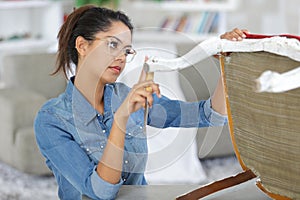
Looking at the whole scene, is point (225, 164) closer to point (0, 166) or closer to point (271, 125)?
point (0, 166)

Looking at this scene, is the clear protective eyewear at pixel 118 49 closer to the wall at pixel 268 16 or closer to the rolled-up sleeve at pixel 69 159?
the rolled-up sleeve at pixel 69 159

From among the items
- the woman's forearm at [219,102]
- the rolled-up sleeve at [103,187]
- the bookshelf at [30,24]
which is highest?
the woman's forearm at [219,102]

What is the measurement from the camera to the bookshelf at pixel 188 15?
5.18m

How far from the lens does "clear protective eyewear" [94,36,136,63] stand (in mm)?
1091

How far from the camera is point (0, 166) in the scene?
3.80m

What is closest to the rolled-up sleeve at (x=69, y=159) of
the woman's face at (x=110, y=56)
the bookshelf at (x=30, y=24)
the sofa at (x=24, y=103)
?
the woman's face at (x=110, y=56)

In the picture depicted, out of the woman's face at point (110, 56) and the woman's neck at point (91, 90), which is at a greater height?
the woman's face at point (110, 56)

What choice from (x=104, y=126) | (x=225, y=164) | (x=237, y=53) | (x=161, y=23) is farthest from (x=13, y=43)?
(x=237, y=53)

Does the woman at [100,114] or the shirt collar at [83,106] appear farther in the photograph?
the shirt collar at [83,106]

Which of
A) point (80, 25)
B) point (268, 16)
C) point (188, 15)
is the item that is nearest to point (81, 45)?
point (80, 25)

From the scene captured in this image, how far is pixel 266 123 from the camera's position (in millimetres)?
996

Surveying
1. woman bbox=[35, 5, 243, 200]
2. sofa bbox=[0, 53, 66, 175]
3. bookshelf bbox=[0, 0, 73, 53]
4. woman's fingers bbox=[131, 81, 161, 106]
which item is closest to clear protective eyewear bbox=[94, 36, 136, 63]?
woman bbox=[35, 5, 243, 200]

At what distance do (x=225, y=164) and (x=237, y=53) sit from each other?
2821 millimetres

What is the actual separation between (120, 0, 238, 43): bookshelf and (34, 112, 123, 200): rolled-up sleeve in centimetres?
379
